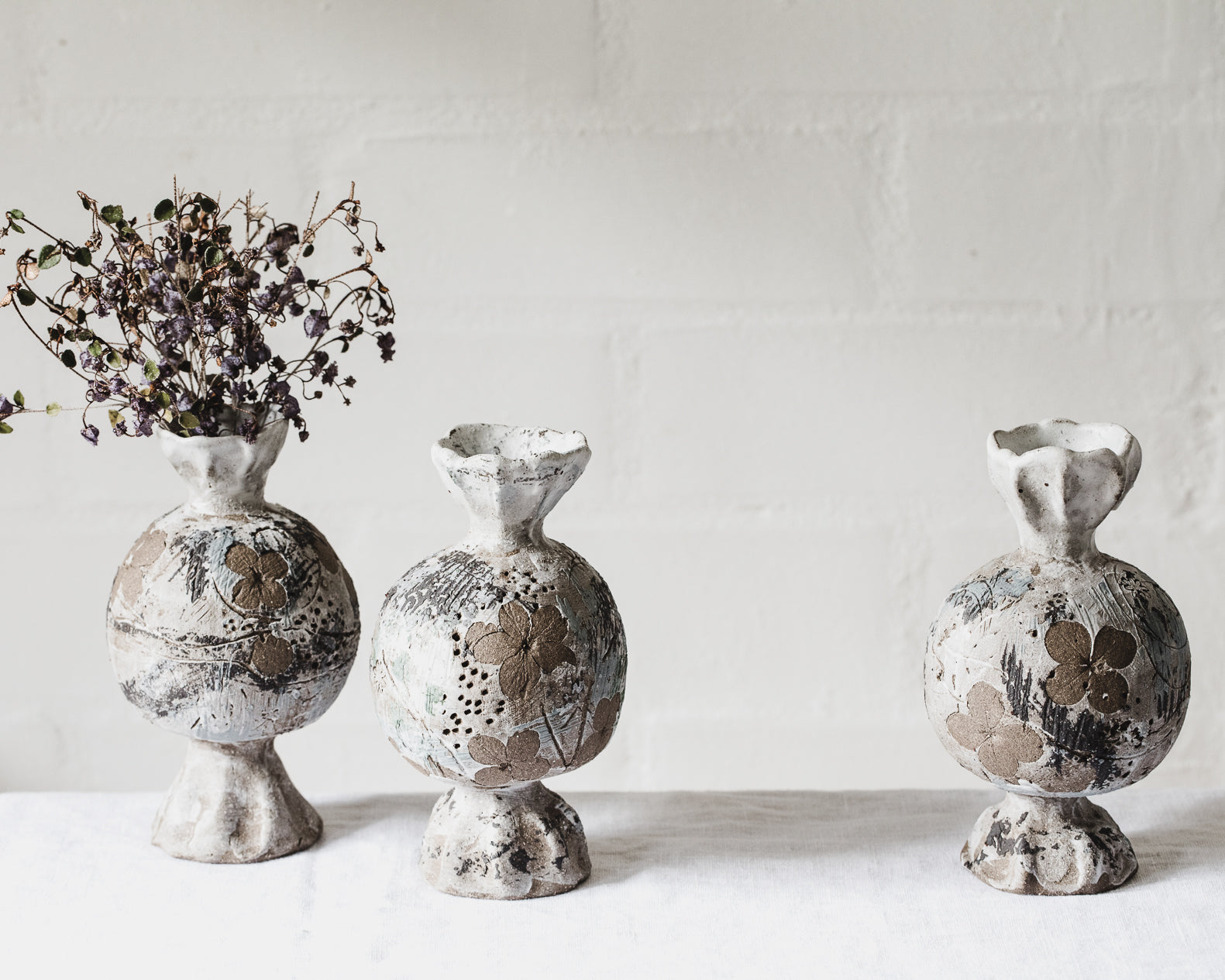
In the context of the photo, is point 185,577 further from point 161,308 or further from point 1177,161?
point 1177,161

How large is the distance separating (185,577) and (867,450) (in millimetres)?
747

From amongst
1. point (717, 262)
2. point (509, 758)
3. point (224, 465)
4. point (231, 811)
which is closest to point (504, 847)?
point (509, 758)

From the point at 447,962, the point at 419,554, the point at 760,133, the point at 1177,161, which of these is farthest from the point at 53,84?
the point at 1177,161

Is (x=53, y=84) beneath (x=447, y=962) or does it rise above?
above

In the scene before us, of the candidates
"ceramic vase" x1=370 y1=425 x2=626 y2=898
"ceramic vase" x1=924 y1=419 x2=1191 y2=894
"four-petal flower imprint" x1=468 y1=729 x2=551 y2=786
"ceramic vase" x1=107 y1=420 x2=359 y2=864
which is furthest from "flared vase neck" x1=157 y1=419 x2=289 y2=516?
"ceramic vase" x1=924 y1=419 x2=1191 y2=894

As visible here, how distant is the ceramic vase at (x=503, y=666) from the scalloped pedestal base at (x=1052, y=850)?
0.27 metres

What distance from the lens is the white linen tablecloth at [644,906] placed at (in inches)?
29.2

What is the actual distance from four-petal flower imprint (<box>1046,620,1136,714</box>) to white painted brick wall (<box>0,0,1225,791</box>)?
59 centimetres

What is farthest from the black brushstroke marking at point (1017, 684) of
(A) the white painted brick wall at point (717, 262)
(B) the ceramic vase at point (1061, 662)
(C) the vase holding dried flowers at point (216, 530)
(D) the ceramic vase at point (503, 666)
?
(A) the white painted brick wall at point (717, 262)

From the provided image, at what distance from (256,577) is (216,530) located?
0.15 ft

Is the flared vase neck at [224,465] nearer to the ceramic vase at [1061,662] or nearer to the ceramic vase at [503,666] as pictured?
the ceramic vase at [503,666]

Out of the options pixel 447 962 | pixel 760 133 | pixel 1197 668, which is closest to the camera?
pixel 447 962

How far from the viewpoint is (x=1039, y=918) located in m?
0.78

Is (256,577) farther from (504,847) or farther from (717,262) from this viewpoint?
(717,262)
